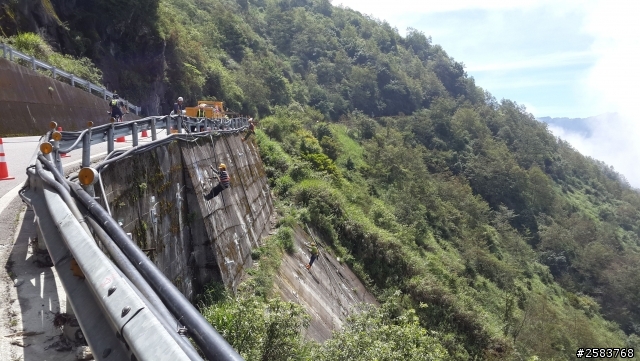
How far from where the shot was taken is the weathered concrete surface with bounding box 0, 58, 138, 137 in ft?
46.2

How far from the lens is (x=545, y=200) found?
72312mm

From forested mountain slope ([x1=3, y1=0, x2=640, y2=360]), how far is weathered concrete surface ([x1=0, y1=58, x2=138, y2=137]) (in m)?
9.18

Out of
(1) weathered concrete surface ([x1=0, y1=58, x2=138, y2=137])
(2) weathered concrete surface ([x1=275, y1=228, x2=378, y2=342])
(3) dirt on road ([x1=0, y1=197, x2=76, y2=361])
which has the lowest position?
(2) weathered concrete surface ([x1=275, y1=228, x2=378, y2=342])

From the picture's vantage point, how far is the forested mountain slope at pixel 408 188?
2334 cm

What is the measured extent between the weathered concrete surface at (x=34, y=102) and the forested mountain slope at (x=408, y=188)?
9183 millimetres

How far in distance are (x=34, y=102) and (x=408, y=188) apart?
118 ft

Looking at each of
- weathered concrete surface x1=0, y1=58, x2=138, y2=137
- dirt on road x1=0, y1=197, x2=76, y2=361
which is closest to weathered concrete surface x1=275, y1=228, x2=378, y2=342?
dirt on road x1=0, y1=197, x2=76, y2=361

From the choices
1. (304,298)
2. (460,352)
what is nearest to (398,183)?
(460,352)

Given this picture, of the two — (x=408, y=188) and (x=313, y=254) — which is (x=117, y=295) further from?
(x=408, y=188)

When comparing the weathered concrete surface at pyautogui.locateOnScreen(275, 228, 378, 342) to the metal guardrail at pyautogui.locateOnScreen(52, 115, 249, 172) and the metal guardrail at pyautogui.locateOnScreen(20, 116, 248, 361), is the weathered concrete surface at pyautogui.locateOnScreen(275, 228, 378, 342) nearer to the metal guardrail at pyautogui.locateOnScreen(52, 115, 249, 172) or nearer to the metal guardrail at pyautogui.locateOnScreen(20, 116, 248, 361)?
the metal guardrail at pyautogui.locateOnScreen(52, 115, 249, 172)

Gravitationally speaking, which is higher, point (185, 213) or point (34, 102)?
point (34, 102)

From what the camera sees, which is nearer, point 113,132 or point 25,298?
point 25,298

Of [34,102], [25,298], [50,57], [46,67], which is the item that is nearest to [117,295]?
[25,298]

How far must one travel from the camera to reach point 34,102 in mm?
15656
